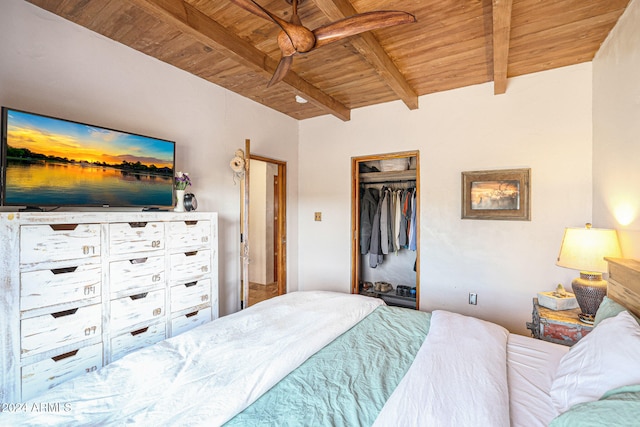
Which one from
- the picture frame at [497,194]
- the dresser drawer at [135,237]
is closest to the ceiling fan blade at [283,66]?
the dresser drawer at [135,237]

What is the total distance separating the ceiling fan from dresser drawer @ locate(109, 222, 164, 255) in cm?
136

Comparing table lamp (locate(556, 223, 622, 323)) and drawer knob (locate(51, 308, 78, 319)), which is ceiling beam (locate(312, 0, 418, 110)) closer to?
table lamp (locate(556, 223, 622, 323))

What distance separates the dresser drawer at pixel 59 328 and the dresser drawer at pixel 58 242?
0.29 m

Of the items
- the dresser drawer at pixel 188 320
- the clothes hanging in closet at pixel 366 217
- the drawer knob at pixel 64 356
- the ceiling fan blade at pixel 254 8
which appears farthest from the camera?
the clothes hanging in closet at pixel 366 217

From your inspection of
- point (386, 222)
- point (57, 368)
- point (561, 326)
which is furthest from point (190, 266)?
point (561, 326)

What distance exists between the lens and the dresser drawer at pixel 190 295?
77.1 inches

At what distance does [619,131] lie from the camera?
177 cm

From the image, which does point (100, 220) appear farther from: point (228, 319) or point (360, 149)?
point (360, 149)

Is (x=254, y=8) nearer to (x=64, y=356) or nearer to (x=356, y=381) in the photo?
(x=356, y=381)

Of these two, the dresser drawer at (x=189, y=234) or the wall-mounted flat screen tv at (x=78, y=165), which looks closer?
the wall-mounted flat screen tv at (x=78, y=165)

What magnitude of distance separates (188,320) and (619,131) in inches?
122

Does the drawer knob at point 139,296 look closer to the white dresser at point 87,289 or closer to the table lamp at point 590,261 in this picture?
the white dresser at point 87,289

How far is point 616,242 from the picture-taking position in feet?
5.53

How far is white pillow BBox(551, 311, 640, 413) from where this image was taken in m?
0.85
